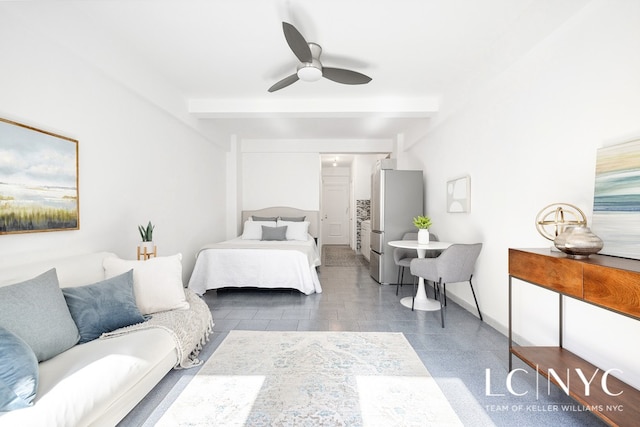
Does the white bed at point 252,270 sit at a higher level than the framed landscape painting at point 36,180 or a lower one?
lower

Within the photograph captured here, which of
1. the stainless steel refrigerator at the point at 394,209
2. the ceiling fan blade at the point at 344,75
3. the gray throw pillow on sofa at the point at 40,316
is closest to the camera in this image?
the gray throw pillow on sofa at the point at 40,316

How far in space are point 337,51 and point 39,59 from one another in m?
2.25

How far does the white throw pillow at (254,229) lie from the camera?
5468mm

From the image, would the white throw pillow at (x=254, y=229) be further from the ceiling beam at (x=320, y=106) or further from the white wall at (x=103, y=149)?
the ceiling beam at (x=320, y=106)

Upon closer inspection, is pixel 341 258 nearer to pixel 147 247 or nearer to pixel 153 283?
pixel 147 247

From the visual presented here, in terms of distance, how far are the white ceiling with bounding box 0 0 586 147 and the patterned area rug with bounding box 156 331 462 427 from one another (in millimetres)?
2568

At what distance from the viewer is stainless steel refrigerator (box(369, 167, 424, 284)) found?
460 cm

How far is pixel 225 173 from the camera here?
595 centimetres

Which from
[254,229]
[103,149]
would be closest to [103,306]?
[103,149]

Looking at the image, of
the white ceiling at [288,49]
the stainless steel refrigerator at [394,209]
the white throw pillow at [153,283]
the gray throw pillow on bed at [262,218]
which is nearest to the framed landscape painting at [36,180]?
the white throw pillow at [153,283]

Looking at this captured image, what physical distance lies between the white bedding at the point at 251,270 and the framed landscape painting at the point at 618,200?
295cm

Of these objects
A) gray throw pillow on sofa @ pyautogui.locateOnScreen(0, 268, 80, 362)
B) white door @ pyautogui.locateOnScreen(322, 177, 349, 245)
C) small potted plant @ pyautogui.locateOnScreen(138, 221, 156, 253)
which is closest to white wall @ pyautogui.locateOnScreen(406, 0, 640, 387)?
gray throw pillow on sofa @ pyautogui.locateOnScreen(0, 268, 80, 362)

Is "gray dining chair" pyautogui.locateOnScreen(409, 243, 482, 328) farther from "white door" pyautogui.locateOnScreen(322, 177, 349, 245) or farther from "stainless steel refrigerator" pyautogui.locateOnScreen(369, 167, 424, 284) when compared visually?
"white door" pyautogui.locateOnScreen(322, 177, 349, 245)

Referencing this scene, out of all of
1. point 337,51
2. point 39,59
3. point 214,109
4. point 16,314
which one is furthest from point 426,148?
point 16,314
